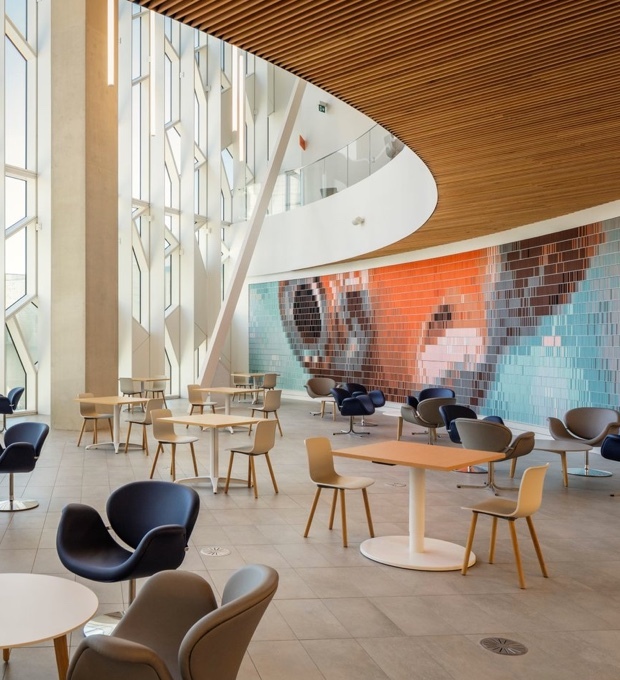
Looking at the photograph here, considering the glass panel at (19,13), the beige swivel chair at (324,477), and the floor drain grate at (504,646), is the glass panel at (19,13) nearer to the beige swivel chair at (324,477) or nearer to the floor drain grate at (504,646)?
the beige swivel chair at (324,477)

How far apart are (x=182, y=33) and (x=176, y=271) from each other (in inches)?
263

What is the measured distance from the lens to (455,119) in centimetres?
644

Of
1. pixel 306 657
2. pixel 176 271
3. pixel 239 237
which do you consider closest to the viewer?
pixel 306 657

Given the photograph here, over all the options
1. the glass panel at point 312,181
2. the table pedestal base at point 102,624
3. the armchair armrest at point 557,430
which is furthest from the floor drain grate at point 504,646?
the glass panel at point 312,181

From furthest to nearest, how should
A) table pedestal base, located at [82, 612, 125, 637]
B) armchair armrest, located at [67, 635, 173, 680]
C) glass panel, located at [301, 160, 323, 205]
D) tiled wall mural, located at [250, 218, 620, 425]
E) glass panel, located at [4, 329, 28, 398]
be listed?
glass panel, located at [301, 160, 323, 205] < glass panel, located at [4, 329, 28, 398] < tiled wall mural, located at [250, 218, 620, 425] < table pedestal base, located at [82, 612, 125, 637] < armchair armrest, located at [67, 635, 173, 680]

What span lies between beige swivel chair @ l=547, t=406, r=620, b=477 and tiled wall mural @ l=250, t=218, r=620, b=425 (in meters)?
1.42

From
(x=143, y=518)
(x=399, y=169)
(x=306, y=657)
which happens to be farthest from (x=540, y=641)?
(x=399, y=169)

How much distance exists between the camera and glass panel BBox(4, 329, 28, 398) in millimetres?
14801

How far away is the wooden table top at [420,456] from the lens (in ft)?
17.1

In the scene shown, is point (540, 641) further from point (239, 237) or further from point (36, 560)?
point (239, 237)

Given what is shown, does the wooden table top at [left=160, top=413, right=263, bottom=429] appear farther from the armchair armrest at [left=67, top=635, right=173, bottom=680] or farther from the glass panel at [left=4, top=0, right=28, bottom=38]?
the glass panel at [left=4, top=0, right=28, bottom=38]

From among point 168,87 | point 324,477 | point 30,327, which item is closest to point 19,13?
point 168,87

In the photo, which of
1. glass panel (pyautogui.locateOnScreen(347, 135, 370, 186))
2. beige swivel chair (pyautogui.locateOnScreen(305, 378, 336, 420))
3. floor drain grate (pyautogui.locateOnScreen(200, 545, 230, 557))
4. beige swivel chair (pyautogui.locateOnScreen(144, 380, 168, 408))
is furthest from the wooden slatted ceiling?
beige swivel chair (pyautogui.locateOnScreen(144, 380, 168, 408))

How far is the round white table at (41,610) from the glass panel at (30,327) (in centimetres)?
1290
